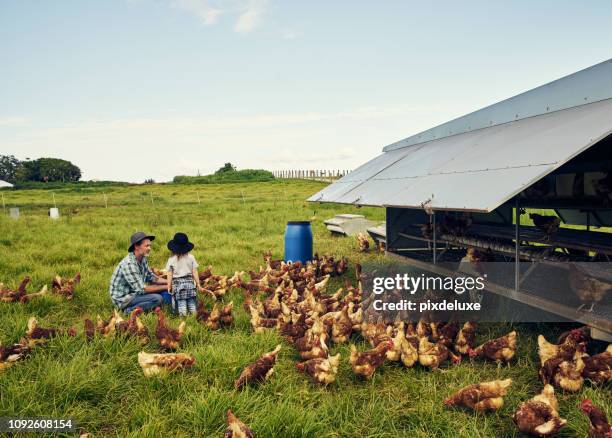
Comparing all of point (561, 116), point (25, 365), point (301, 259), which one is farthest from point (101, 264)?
point (561, 116)

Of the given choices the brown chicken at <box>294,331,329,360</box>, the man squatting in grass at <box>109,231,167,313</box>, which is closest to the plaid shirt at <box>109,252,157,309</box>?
the man squatting in grass at <box>109,231,167,313</box>

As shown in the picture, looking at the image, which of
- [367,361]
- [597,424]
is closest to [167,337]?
[367,361]

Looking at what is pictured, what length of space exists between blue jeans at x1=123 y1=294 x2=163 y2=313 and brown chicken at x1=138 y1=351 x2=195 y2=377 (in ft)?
6.34

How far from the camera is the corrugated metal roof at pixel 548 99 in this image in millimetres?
3904

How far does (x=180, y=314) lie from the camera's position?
5352mm

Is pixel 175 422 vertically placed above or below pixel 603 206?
below

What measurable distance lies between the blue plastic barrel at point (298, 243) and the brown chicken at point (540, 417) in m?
5.48

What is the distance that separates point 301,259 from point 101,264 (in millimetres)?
3859

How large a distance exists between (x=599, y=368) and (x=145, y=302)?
4.67m

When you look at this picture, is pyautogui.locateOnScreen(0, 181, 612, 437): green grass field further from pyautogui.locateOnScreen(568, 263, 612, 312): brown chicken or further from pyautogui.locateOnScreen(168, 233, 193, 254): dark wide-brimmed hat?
pyautogui.locateOnScreen(168, 233, 193, 254): dark wide-brimmed hat

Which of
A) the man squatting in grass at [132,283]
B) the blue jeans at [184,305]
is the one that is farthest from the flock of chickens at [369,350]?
the man squatting in grass at [132,283]

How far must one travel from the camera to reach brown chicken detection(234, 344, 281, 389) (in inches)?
135

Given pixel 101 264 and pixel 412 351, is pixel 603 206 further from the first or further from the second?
pixel 101 264

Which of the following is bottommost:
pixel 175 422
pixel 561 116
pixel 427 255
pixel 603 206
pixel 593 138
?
pixel 175 422
